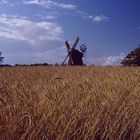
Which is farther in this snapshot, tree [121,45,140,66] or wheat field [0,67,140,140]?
tree [121,45,140,66]

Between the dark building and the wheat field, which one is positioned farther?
the dark building

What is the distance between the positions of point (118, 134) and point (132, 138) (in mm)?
109

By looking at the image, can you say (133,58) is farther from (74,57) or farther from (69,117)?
(69,117)

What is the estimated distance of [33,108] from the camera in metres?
3.00

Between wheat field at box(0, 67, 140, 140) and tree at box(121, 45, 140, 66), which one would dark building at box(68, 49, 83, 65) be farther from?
wheat field at box(0, 67, 140, 140)

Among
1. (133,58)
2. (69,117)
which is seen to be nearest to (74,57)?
(133,58)

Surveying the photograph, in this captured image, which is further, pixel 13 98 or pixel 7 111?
pixel 13 98

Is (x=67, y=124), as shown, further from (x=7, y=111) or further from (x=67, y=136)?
(x=7, y=111)

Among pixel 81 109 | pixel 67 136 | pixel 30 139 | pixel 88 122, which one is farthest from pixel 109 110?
pixel 30 139

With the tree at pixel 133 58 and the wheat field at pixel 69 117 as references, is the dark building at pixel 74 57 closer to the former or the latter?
the tree at pixel 133 58

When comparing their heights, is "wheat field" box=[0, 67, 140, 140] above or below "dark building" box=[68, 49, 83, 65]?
below

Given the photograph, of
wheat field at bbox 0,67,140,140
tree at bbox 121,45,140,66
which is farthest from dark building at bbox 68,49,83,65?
wheat field at bbox 0,67,140,140

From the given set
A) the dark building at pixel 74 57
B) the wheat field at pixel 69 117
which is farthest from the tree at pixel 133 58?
the wheat field at pixel 69 117

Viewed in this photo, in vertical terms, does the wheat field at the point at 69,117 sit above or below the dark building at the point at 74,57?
below
